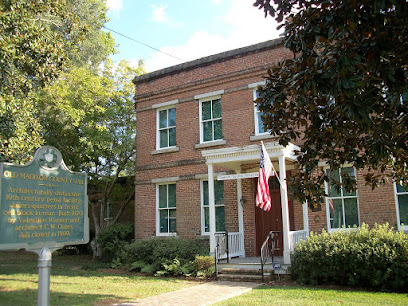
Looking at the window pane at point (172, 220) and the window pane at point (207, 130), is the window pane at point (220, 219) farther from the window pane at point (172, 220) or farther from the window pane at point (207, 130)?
the window pane at point (207, 130)

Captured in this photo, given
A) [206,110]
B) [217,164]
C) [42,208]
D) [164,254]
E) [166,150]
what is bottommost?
[164,254]

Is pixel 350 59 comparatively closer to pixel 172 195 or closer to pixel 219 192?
pixel 219 192

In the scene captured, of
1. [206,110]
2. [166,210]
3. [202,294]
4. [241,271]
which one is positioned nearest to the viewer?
[202,294]

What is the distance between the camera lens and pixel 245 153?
12.4 meters

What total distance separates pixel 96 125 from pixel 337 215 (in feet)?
34.2

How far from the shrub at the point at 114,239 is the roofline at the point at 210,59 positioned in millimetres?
6732

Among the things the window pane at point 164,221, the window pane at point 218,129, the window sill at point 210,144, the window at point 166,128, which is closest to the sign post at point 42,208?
the window sill at point 210,144

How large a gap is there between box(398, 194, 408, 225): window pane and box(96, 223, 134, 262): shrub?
10326mm

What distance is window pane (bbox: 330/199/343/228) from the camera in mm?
12789

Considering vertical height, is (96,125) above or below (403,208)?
above

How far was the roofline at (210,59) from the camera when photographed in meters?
14.5

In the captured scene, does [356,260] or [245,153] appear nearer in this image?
[356,260]

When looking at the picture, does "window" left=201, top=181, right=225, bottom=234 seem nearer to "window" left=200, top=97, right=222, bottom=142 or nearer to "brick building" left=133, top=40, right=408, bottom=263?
"brick building" left=133, top=40, right=408, bottom=263

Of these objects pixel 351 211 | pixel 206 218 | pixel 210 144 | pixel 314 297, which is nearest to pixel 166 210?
pixel 206 218
